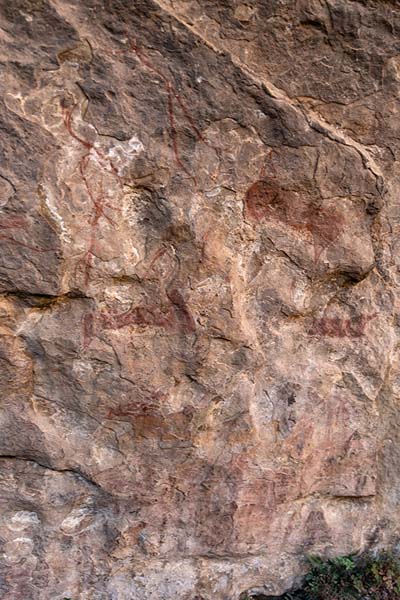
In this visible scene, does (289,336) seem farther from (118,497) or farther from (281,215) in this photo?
(118,497)

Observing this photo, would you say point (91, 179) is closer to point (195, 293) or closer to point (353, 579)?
point (195, 293)

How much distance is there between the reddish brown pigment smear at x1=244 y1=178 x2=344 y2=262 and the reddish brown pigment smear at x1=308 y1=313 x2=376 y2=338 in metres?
0.33

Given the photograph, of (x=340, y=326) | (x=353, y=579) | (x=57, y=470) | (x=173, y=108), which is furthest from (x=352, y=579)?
(x=173, y=108)

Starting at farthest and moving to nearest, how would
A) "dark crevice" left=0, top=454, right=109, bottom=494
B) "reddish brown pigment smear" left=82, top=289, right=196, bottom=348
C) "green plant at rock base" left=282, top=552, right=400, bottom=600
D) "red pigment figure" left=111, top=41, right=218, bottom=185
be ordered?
1. "green plant at rock base" left=282, top=552, right=400, bottom=600
2. "dark crevice" left=0, top=454, right=109, bottom=494
3. "reddish brown pigment smear" left=82, top=289, right=196, bottom=348
4. "red pigment figure" left=111, top=41, right=218, bottom=185

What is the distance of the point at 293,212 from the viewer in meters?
2.55

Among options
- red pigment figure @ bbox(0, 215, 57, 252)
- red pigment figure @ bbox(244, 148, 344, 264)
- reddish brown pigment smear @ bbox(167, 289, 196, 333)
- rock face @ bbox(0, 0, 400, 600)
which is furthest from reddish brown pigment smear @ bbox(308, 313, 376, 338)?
red pigment figure @ bbox(0, 215, 57, 252)

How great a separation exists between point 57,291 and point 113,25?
1086 millimetres

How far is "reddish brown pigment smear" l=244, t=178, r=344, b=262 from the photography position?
8.20 ft

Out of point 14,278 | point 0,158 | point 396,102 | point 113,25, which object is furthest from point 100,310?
point 396,102

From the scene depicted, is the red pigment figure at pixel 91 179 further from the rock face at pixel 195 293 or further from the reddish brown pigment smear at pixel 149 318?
the reddish brown pigment smear at pixel 149 318

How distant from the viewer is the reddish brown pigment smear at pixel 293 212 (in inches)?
98.3

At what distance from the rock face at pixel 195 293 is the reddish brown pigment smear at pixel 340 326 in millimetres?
10

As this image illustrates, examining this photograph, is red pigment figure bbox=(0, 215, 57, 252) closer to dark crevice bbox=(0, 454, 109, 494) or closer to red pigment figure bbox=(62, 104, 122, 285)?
red pigment figure bbox=(62, 104, 122, 285)

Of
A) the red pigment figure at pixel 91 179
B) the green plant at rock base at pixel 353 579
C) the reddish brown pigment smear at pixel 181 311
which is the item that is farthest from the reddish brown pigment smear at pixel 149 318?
the green plant at rock base at pixel 353 579
